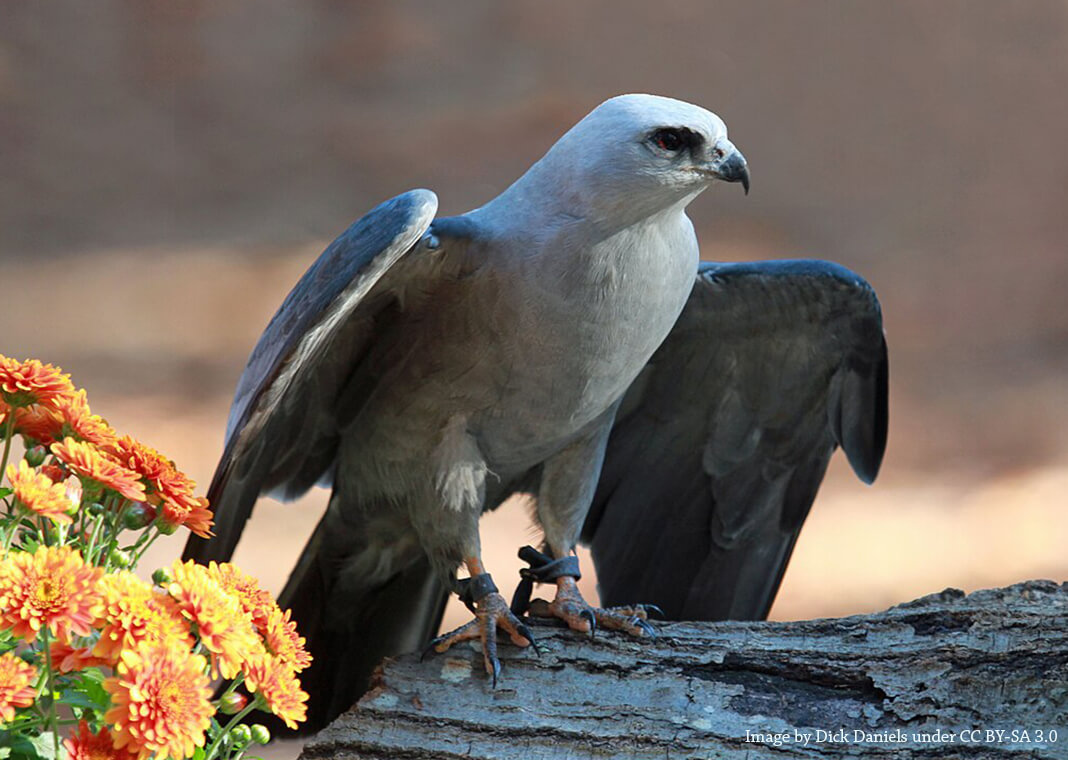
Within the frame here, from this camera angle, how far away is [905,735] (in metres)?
1.96

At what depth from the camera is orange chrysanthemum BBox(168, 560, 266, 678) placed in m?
1.25

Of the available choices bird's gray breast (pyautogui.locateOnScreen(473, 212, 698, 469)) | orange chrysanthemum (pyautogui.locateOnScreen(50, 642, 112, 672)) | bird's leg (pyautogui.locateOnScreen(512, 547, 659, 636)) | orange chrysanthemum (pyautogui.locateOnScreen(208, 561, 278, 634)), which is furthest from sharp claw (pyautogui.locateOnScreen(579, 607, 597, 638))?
orange chrysanthemum (pyautogui.locateOnScreen(50, 642, 112, 672))

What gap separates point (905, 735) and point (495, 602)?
27.4 inches

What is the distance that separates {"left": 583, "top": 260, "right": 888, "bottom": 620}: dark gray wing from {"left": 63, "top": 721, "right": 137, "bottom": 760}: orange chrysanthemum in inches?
62.2

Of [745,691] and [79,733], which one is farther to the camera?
[745,691]

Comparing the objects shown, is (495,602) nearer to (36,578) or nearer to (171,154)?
(36,578)

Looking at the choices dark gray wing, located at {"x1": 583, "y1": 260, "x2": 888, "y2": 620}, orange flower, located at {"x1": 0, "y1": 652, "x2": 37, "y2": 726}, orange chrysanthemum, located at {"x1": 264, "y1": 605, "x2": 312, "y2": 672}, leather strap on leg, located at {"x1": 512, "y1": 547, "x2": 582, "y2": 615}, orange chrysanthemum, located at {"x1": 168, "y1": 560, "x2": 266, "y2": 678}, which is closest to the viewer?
orange flower, located at {"x1": 0, "y1": 652, "x2": 37, "y2": 726}

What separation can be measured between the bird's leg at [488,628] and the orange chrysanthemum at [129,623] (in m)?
0.92

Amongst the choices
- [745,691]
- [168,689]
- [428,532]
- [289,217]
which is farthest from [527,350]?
[289,217]

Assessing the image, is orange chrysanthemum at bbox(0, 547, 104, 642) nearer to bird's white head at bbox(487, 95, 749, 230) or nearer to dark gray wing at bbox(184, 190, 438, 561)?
dark gray wing at bbox(184, 190, 438, 561)

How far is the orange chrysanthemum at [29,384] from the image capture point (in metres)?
1.38

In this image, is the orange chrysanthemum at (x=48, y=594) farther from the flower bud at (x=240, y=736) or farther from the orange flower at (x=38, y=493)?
the flower bud at (x=240, y=736)

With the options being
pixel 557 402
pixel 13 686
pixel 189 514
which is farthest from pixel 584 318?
pixel 13 686

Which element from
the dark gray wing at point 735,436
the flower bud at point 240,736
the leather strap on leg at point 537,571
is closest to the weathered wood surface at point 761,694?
the leather strap on leg at point 537,571
